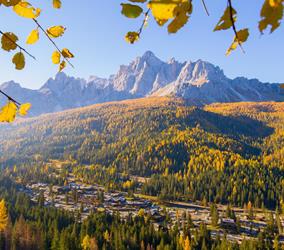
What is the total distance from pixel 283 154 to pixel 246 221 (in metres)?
80.6

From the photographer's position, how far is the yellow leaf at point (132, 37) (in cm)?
152

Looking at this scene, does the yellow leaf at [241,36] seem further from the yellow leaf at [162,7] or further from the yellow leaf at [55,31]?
the yellow leaf at [55,31]

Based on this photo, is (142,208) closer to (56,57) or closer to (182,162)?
(182,162)

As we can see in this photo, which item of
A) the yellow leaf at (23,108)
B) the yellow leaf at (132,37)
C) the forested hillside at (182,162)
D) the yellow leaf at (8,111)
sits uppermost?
the forested hillside at (182,162)

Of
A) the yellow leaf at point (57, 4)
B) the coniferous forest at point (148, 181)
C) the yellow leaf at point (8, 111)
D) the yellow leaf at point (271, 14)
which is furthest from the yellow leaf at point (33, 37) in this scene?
the coniferous forest at point (148, 181)

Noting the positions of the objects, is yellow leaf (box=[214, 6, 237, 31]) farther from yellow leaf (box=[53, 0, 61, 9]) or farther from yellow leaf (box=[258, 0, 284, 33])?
yellow leaf (box=[53, 0, 61, 9])

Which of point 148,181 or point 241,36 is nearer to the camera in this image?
point 241,36

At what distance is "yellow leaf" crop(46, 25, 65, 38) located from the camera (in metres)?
1.58

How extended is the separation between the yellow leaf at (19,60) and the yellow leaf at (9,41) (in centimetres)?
4

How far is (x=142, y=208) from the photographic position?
3895 inches

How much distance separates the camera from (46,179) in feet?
A: 431

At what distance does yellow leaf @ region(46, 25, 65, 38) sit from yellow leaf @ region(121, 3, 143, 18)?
26.6 inches

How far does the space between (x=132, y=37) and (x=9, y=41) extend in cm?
56

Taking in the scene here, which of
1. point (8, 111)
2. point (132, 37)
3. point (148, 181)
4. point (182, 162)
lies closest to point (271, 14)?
point (132, 37)
